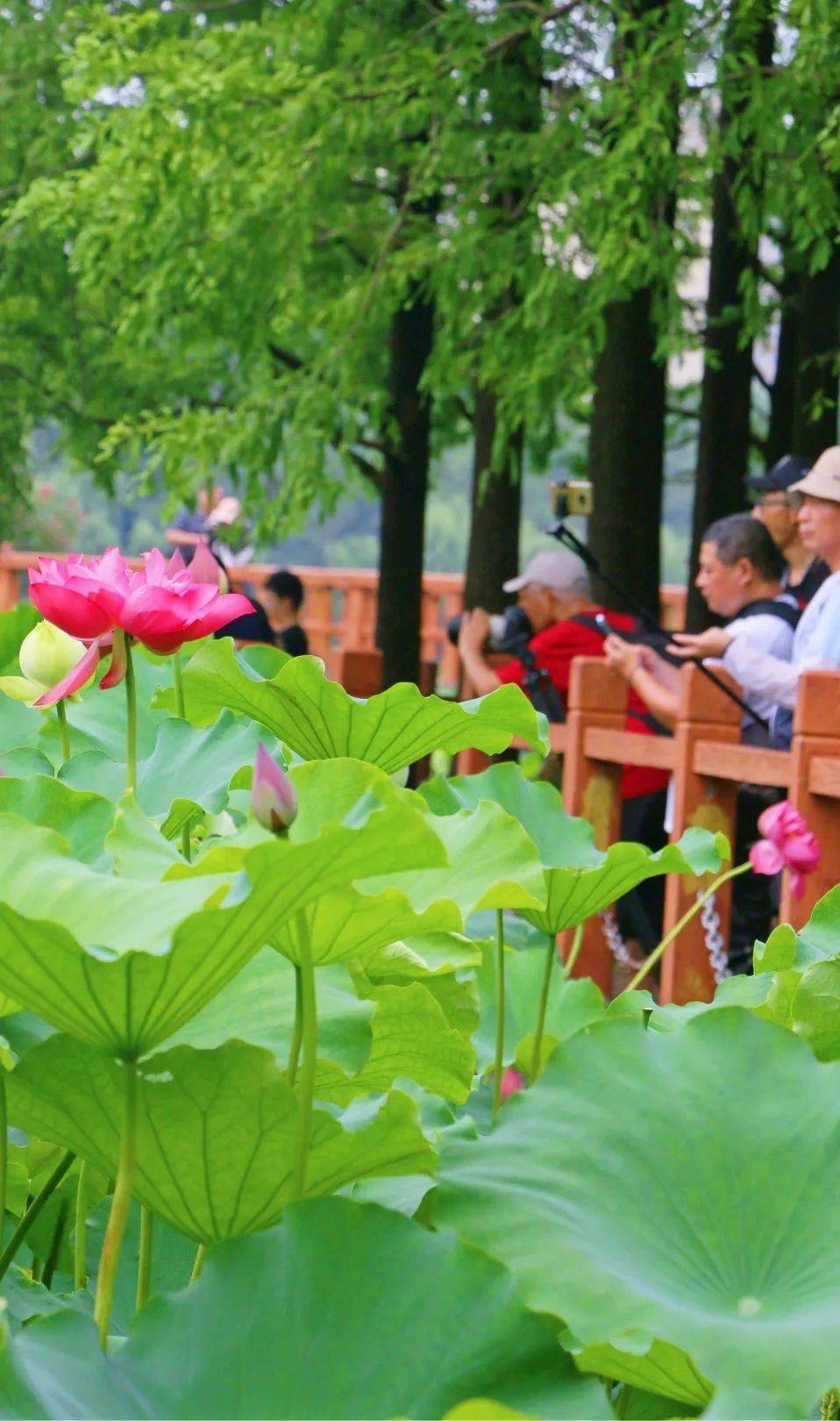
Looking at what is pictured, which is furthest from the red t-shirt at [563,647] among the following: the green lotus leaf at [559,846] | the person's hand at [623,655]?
the green lotus leaf at [559,846]

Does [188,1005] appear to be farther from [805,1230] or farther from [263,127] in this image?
[263,127]

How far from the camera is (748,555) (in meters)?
5.86

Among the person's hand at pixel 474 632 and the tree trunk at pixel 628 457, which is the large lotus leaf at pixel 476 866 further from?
the tree trunk at pixel 628 457

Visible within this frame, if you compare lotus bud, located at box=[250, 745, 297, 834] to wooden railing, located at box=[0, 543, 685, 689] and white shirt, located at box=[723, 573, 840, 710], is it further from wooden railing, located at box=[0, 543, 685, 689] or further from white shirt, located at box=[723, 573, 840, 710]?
wooden railing, located at box=[0, 543, 685, 689]

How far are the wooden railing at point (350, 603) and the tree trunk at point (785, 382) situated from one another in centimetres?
306

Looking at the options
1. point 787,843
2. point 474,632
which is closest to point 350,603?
point 474,632

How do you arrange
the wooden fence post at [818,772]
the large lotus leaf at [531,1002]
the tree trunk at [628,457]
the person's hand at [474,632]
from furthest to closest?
1. the tree trunk at [628,457]
2. the person's hand at [474,632]
3. the wooden fence post at [818,772]
4. the large lotus leaf at [531,1002]

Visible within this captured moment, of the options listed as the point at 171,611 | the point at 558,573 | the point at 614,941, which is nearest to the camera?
the point at 171,611

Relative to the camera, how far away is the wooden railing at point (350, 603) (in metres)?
15.7

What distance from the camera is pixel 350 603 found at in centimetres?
1612

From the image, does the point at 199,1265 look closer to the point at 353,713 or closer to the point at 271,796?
the point at 271,796

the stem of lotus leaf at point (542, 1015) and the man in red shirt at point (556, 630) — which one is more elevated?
the stem of lotus leaf at point (542, 1015)

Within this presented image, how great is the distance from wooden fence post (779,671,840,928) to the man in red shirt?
4.82ft

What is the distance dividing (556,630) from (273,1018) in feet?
19.2
